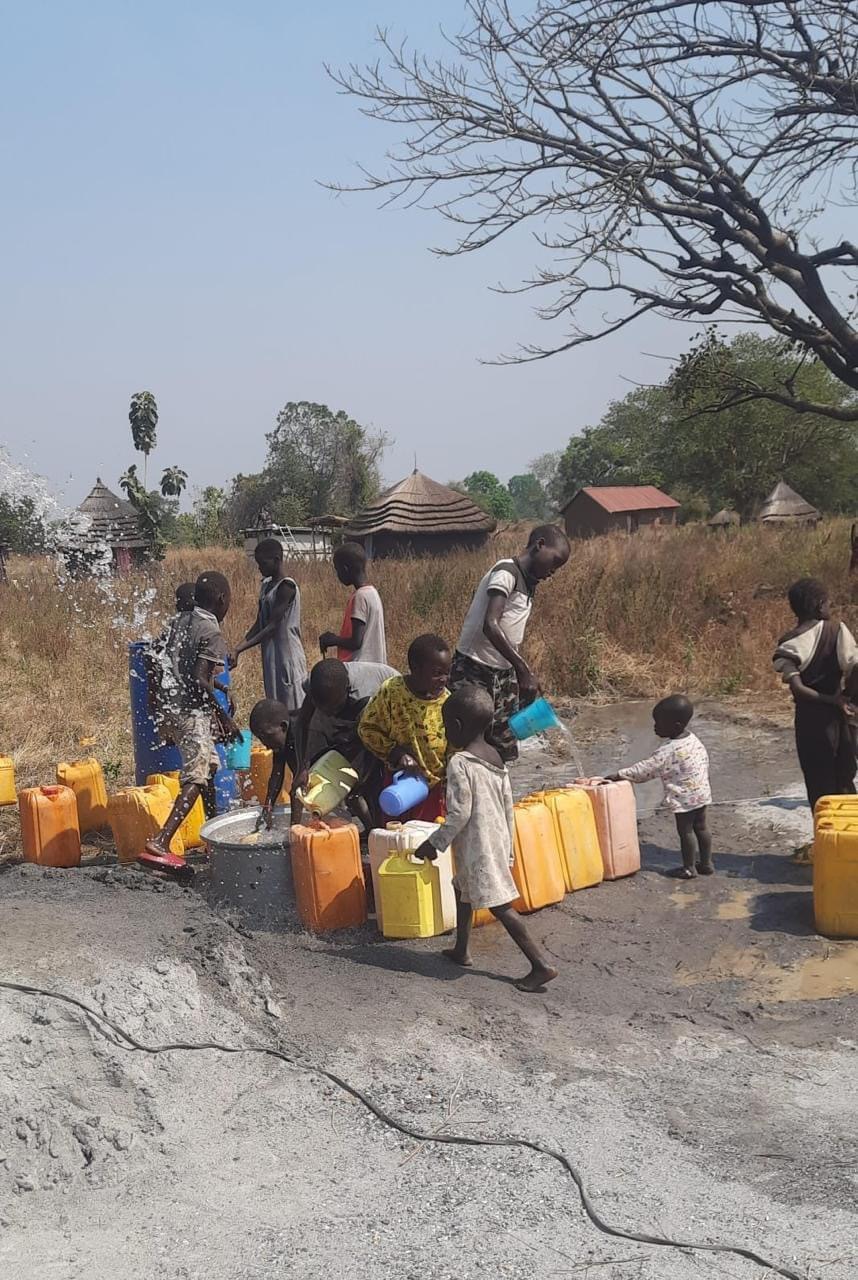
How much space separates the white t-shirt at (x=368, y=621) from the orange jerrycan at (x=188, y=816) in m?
1.23

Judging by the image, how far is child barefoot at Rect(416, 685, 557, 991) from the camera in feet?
15.2

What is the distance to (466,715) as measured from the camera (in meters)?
4.60

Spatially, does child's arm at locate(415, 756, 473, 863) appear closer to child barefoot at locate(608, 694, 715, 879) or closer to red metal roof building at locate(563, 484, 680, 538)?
child barefoot at locate(608, 694, 715, 879)

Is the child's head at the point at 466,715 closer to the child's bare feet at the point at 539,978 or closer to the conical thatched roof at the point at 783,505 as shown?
the child's bare feet at the point at 539,978

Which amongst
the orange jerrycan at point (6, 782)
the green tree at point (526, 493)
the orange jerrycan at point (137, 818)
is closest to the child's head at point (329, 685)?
the orange jerrycan at point (137, 818)

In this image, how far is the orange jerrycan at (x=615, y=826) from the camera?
596cm

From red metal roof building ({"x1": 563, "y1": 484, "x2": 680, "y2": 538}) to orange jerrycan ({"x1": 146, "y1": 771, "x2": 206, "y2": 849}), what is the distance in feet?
124

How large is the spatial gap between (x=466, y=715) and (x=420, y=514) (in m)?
20.9

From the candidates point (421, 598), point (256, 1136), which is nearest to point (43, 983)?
point (256, 1136)

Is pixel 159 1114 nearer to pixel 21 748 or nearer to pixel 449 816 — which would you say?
pixel 449 816

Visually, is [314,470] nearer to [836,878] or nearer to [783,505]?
[783,505]

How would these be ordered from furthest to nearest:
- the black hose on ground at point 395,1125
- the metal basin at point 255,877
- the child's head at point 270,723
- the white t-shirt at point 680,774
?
the white t-shirt at point 680,774, the child's head at point 270,723, the metal basin at point 255,877, the black hose on ground at point 395,1125

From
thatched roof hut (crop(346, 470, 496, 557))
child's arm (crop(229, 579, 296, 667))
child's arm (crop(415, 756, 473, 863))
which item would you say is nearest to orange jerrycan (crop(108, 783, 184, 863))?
child's arm (crop(229, 579, 296, 667))

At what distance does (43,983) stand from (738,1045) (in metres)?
2.55
